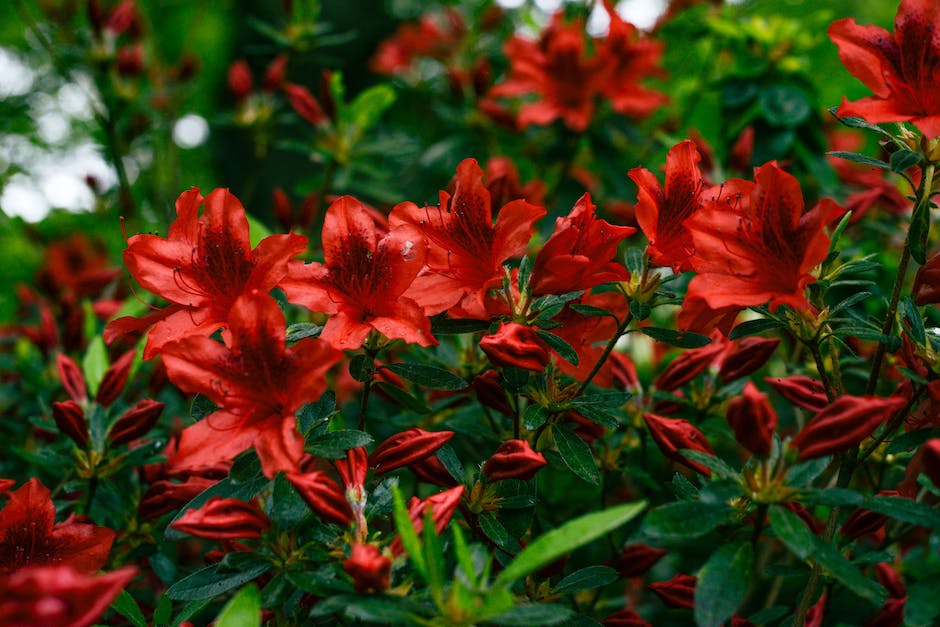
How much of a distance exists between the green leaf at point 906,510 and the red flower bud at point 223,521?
693 millimetres

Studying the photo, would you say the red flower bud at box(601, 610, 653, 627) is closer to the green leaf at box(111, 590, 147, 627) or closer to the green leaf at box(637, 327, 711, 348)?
the green leaf at box(637, 327, 711, 348)

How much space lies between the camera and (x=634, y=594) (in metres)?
1.88

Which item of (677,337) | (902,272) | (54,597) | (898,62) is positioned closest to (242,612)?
(54,597)

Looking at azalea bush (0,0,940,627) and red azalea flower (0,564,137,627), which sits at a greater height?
red azalea flower (0,564,137,627)

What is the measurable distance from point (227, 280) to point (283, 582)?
1.38 feet

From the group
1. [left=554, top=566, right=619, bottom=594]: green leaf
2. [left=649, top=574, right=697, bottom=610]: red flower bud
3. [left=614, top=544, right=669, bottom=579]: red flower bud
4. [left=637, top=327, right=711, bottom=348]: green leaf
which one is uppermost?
[left=637, top=327, right=711, bottom=348]: green leaf

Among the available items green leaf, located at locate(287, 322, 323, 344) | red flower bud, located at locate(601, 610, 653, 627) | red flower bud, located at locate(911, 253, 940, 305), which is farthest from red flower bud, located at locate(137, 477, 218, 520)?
red flower bud, located at locate(911, 253, 940, 305)

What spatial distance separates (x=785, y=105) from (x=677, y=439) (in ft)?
4.41

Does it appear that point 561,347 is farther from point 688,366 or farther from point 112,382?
point 112,382

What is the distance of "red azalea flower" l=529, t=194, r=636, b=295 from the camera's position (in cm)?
106

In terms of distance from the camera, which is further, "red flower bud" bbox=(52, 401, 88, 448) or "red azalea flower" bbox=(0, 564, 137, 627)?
"red flower bud" bbox=(52, 401, 88, 448)

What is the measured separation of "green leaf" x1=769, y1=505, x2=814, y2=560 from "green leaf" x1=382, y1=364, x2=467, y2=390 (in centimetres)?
42

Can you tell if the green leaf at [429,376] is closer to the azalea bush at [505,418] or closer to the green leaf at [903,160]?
the azalea bush at [505,418]

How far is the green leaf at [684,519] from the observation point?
934mm
